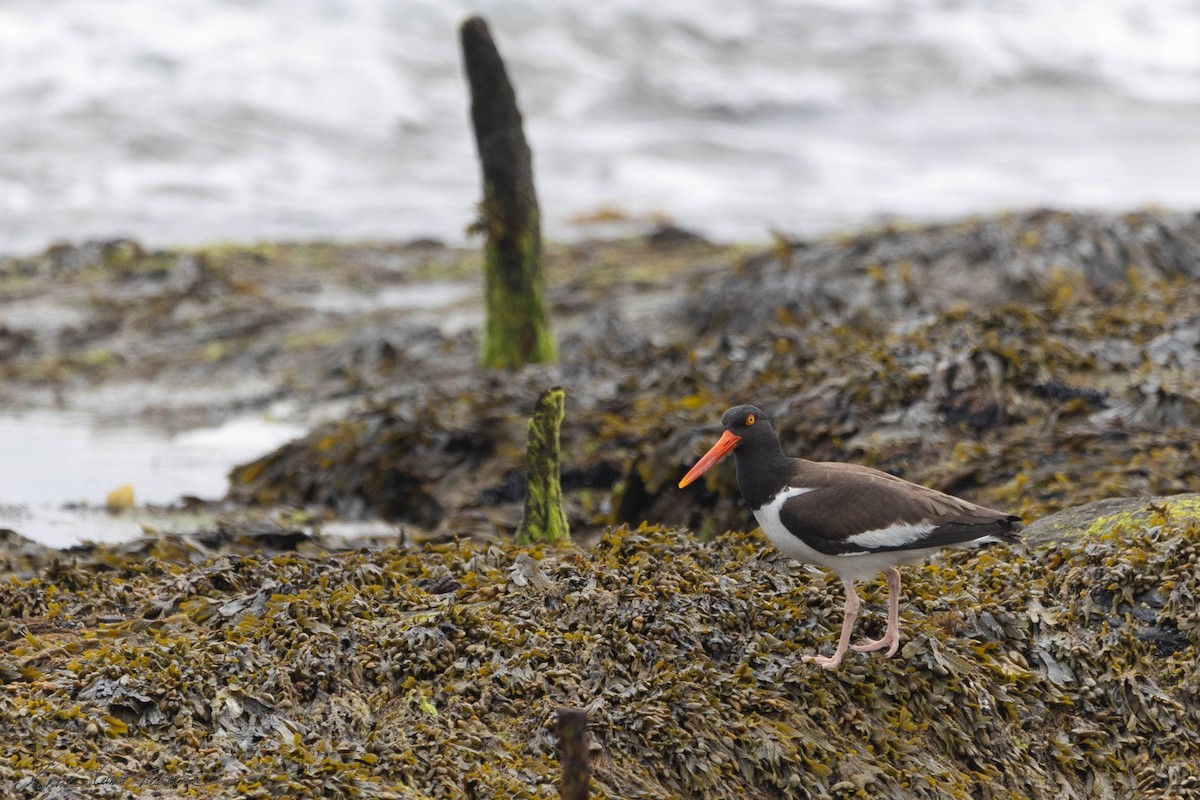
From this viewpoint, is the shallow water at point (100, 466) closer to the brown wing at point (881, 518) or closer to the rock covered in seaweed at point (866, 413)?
the rock covered in seaweed at point (866, 413)

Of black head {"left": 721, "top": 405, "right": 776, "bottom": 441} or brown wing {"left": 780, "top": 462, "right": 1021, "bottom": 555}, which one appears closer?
brown wing {"left": 780, "top": 462, "right": 1021, "bottom": 555}

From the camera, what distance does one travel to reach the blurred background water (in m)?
Answer: 23.6

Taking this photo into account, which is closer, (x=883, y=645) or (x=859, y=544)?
(x=859, y=544)

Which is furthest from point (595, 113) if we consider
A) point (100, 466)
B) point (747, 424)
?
point (747, 424)

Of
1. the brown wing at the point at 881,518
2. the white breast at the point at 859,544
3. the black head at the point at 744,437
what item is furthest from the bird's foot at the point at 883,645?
the black head at the point at 744,437

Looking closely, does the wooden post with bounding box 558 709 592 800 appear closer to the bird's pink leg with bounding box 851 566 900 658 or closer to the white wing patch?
the white wing patch

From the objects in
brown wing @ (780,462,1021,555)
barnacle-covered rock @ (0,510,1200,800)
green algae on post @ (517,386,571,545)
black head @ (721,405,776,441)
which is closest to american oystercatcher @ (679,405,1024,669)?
brown wing @ (780,462,1021,555)

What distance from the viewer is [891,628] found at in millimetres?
4945

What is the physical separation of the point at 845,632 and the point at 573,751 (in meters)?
1.76

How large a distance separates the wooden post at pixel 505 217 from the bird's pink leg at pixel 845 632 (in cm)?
670

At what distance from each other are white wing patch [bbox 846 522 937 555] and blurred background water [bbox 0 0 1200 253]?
→ 54.2 feet

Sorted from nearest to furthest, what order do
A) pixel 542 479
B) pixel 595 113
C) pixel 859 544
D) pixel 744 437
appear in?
1. pixel 859 544
2. pixel 744 437
3. pixel 542 479
4. pixel 595 113

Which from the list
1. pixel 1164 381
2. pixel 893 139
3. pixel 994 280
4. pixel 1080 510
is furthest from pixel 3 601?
pixel 893 139

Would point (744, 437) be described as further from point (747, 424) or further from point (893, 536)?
point (893, 536)
